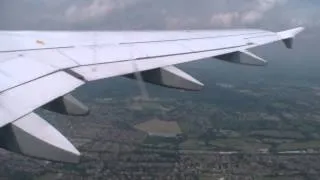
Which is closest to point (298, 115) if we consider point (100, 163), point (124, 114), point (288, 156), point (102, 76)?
point (288, 156)

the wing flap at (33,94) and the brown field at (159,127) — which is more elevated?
the brown field at (159,127)

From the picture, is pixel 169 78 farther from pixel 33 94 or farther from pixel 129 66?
pixel 33 94

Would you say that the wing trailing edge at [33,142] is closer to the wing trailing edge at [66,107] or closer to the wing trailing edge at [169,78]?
the wing trailing edge at [66,107]

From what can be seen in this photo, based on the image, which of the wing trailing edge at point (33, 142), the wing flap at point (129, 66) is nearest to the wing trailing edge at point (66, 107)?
the wing flap at point (129, 66)

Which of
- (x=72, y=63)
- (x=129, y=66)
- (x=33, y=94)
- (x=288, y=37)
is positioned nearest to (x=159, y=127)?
(x=288, y=37)

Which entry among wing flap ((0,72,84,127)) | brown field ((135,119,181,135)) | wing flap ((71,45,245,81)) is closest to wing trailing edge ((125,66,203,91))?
wing flap ((71,45,245,81))

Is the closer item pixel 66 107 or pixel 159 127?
pixel 66 107

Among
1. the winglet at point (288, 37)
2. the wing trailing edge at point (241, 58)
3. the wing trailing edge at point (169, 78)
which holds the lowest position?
the wing trailing edge at point (169, 78)

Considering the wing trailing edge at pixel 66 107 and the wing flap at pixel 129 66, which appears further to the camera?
the wing flap at pixel 129 66
